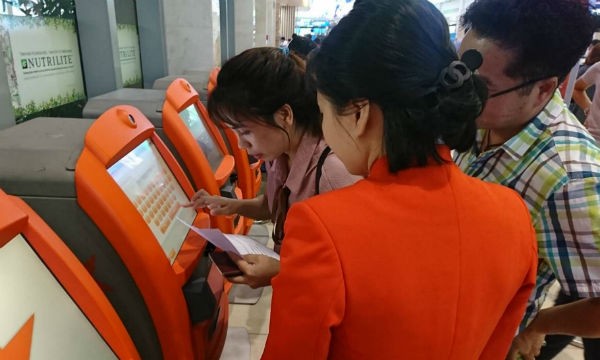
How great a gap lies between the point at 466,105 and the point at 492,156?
0.55m

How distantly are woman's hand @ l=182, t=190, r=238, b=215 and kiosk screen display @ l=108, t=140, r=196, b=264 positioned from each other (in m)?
0.03

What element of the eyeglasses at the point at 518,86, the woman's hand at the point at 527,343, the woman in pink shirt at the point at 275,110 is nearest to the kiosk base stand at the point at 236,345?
the woman in pink shirt at the point at 275,110

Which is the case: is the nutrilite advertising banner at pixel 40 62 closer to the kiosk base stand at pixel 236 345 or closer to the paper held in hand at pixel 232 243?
the paper held in hand at pixel 232 243

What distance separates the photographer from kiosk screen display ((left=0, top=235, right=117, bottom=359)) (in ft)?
2.20

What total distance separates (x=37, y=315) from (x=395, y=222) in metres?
0.64

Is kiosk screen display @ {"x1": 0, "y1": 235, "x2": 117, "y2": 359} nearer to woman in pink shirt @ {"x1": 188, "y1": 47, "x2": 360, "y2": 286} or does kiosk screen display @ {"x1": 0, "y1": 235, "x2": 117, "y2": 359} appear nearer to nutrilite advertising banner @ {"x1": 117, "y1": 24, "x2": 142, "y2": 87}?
woman in pink shirt @ {"x1": 188, "y1": 47, "x2": 360, "y2": 286}

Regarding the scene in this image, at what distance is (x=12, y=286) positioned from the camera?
2.28ft

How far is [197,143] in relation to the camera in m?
1.78

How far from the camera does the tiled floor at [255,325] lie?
206cm

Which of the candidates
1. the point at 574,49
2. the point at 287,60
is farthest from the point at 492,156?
the point at 287,60

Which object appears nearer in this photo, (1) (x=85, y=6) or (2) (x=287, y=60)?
(2) (x=287, y=60)

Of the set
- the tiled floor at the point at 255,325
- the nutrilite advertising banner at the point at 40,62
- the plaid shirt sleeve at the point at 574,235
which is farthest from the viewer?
the tiled floor at the point at 255,325

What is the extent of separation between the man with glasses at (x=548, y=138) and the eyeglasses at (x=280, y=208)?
0.57 meters

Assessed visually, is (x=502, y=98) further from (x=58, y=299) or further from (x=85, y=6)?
(x=85, y=6)
